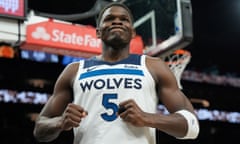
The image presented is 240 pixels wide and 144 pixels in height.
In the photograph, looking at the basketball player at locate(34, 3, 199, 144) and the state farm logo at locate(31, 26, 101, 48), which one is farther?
the state farm logo at locate(31, 26, 101, 48)

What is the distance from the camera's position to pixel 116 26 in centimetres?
176

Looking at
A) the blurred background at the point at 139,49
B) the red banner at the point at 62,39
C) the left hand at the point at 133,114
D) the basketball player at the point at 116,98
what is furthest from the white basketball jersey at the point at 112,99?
the red banner at the point at 62,39

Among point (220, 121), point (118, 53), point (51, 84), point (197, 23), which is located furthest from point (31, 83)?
point (118, 53)

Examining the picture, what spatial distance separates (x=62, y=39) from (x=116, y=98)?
93.1 inches

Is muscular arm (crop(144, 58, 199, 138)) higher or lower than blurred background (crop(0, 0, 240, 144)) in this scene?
lower

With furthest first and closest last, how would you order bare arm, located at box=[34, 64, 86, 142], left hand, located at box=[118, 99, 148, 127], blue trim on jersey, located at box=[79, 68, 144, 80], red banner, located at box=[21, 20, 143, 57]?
red banner, located at box=[21, 20, 143, 57]
blue trim on jersey, located at box=[79, 68, 144, 80]
bare arm, located at box=[34, 64, 86, 142]
left hand, located at box=[118, 99, 148, 127]

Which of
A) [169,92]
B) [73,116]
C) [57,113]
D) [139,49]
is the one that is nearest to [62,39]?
[139,49]

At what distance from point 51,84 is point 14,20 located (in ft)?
16.8

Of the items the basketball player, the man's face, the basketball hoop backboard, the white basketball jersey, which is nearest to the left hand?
the basketball player

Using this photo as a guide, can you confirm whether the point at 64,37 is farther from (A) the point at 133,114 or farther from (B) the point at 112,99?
(A) the point at 133,114

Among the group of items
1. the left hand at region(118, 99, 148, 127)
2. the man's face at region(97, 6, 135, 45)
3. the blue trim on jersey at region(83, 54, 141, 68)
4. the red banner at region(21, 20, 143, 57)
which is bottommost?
the left hand at region(118, 99, 148, 127)

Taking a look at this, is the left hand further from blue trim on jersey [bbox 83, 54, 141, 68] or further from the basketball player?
blue trim on jersey [bbox 83, 54, 141, 68]

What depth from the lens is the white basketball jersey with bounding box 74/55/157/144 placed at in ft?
5.41

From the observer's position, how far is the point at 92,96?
1.70m
